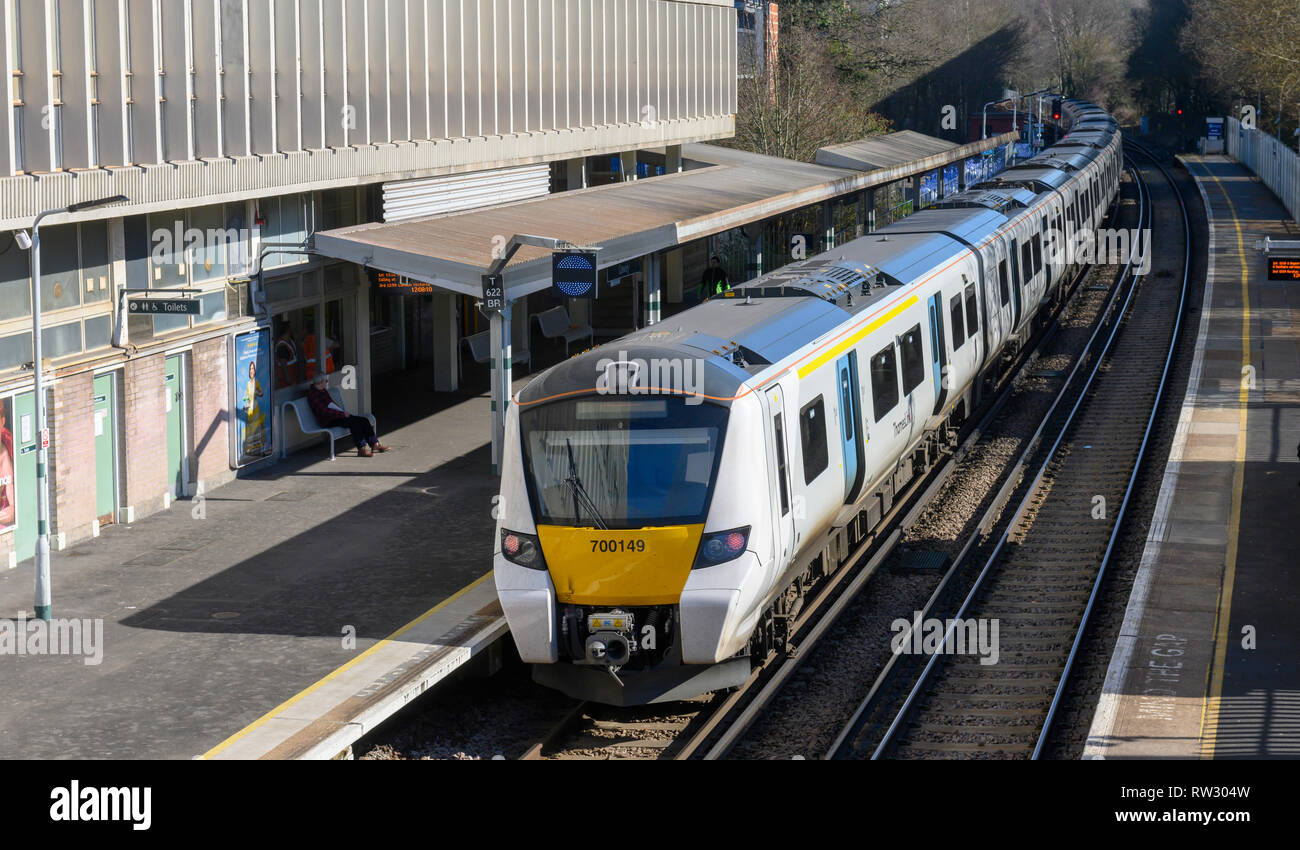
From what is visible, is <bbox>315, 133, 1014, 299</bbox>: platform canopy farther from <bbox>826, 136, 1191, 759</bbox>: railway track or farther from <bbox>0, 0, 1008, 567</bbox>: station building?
<bbox>826, 136, 1191, 759</bbox>: railway track

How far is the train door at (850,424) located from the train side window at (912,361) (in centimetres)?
188

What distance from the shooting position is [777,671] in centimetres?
1227

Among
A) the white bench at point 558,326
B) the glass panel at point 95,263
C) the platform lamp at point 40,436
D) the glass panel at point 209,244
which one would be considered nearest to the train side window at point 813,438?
the platform lamp at point 40,436

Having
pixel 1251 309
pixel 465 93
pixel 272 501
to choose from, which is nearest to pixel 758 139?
pixel 1251 309

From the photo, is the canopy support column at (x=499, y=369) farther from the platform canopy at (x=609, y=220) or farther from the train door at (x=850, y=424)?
the train door at (x=850, y=424)

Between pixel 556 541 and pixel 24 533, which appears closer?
pixel 556 541

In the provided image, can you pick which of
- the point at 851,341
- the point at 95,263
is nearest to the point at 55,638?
the point at 95,263

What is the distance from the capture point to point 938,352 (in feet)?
56.3

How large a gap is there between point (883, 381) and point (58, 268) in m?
8.01

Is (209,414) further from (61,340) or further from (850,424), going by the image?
(850,424)

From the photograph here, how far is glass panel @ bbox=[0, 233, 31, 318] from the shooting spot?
45.0ft

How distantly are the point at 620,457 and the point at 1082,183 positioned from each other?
2582 centimetres
